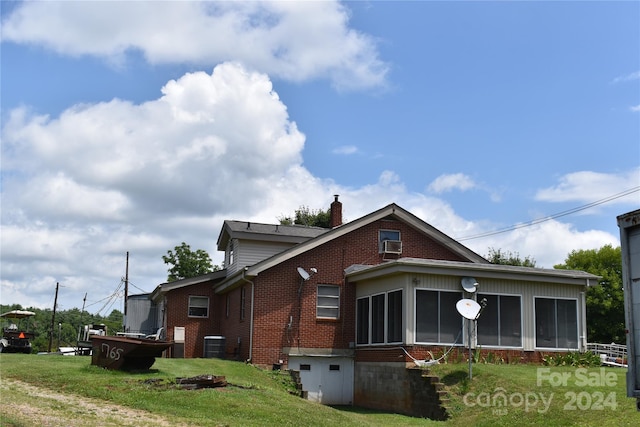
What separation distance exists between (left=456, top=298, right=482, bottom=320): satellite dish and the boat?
321 inches

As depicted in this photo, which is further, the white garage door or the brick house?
the white garage door

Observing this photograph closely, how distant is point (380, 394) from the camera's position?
21812 mm

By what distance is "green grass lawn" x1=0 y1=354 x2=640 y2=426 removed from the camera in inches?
556

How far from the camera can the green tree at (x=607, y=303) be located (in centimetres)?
4888

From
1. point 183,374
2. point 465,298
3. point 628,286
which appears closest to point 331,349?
point 465,298

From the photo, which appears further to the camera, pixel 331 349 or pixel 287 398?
pixel 331 349

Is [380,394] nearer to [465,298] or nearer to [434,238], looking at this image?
[465,298]

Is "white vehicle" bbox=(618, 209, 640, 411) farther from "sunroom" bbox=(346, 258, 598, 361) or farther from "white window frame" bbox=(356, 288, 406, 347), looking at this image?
"white window frame" bbox=(356, 288, 406, 347)

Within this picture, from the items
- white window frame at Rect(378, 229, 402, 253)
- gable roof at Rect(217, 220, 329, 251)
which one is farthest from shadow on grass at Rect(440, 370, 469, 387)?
gable roof at Rect(217, 220, 329, 251)

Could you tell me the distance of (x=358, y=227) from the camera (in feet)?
84.8

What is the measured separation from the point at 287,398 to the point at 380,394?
526 cm

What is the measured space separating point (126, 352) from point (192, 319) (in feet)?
33.2

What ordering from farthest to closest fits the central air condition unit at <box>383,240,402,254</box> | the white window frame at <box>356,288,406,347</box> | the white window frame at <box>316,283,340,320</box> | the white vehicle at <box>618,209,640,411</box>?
the central air condition unit at <box>383,240,402,254</box>
the white window frame at <box>316,283,340,320</box>
the white window frame at <box>356,288,406,347</box>
the white vehicle at <box>618,209,640,411</box>

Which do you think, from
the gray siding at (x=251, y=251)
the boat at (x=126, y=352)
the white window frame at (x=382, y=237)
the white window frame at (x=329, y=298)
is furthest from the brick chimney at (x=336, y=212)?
the boat at (x=126, y=352)
